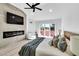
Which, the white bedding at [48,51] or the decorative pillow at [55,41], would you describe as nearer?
the white bedding at [48,51]

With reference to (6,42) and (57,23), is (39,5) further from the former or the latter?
(6,42)

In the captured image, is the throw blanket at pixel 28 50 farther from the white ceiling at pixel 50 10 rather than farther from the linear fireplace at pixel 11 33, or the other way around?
the white ceiling at pixel 50 10

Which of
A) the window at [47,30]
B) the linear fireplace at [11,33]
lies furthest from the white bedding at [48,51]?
the linear fireplace at [11,33]

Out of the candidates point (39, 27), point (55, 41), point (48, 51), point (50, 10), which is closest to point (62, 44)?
point (55, 41)

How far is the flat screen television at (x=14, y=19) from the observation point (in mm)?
2076

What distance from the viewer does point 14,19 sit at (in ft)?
7.04

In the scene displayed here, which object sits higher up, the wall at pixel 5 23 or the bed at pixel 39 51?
the wall at pixel 5 23

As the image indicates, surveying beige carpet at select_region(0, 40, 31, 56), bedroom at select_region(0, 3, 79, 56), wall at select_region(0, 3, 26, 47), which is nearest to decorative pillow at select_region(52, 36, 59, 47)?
bedroom at select_region(0, 3, 79, 56)

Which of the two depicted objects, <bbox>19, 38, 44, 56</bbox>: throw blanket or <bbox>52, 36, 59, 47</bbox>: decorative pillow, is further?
<bbox>52, 36, 59, 47</bbox>: decorative pillow

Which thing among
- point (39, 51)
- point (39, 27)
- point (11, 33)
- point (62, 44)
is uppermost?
point (39, 27)

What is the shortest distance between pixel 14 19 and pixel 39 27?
0.55m

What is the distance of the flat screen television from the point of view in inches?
81.7

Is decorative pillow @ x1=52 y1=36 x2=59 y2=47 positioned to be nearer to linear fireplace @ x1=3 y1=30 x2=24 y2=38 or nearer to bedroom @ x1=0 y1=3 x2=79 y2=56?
bedroom @ x1=0 y1=3 x2=79 y2=56

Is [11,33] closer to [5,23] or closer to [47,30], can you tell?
[5,23]
